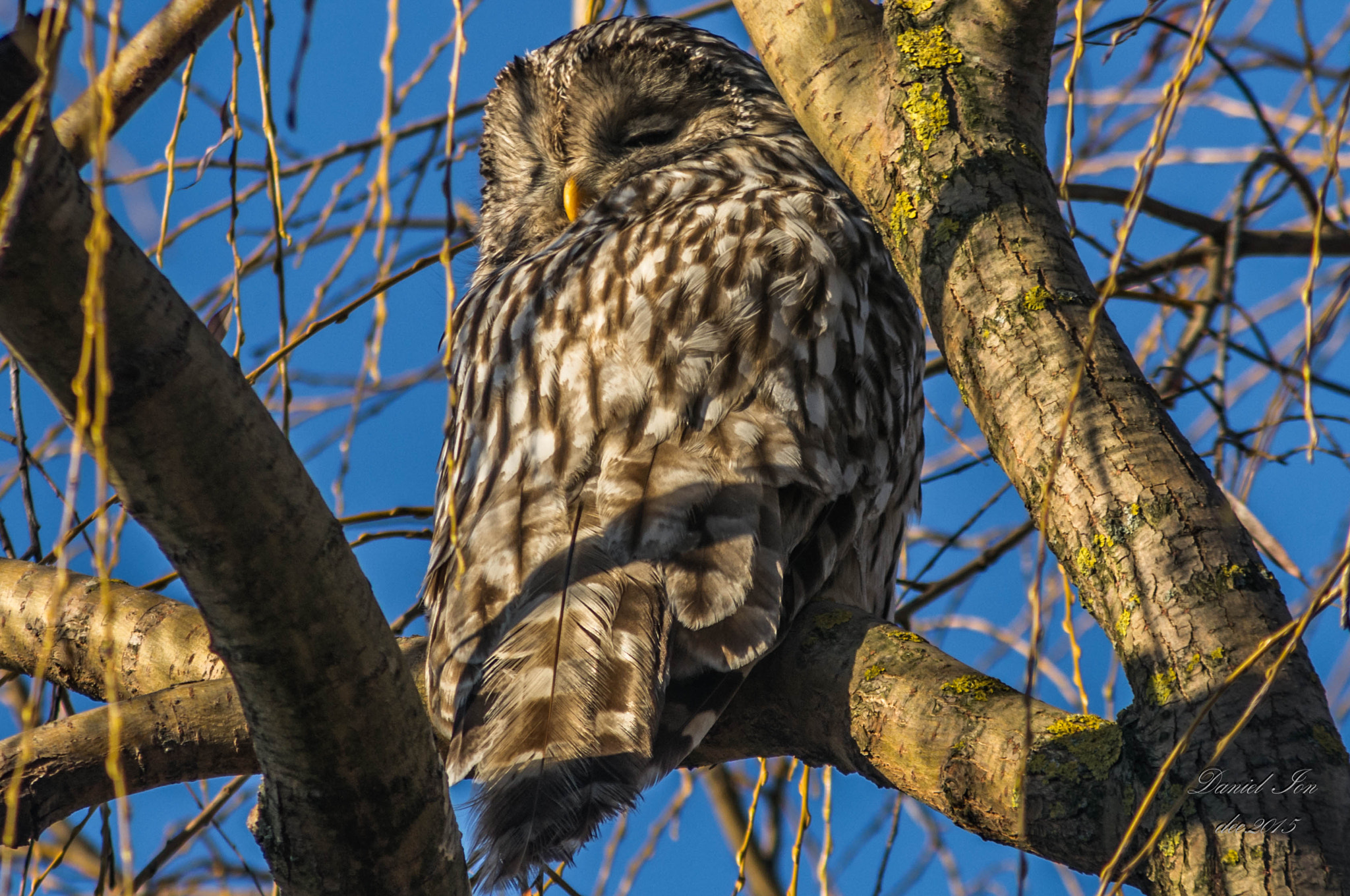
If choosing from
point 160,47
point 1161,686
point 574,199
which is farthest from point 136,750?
point 574,199

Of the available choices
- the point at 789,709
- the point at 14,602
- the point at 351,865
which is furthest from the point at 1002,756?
the point at 14,602

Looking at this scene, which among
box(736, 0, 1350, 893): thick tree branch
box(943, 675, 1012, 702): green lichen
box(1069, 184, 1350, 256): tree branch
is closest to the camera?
box(736, 0, 1350, 893): thick tree branch

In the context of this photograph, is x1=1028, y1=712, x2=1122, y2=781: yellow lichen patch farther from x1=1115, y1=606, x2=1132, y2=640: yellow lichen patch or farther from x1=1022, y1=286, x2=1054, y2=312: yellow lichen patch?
x1=1022, y1=286, x2=1054, y2=312: yellow lichen patch

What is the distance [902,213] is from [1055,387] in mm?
412

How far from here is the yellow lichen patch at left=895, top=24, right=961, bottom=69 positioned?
211 centimetres

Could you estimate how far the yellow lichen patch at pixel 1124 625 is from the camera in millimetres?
1656

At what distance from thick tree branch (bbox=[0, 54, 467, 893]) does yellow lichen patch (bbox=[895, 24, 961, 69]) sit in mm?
1260

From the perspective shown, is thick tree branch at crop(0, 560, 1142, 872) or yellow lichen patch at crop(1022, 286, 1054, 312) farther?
yellow lichen patch at crop(1022, 286, 1054, 312)

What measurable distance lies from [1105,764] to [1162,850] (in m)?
0.14

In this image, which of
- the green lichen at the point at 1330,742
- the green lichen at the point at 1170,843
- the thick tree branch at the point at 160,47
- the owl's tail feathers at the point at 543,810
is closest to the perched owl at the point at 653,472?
the owl's tail feathers at the point at 543,810

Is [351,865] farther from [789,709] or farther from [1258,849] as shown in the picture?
[1258,849]

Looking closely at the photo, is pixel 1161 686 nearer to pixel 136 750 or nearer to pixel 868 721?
pixel 868 721

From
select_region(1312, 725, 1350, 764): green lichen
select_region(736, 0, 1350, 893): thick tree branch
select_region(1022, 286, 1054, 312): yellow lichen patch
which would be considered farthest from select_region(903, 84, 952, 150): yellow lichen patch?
select_region(1312, 725, 1350, 764): green lichen

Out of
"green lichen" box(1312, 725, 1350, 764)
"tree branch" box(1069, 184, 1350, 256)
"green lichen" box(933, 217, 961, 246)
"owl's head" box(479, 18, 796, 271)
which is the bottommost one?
"green lichen" box(1312, 725, 1350, 764)
